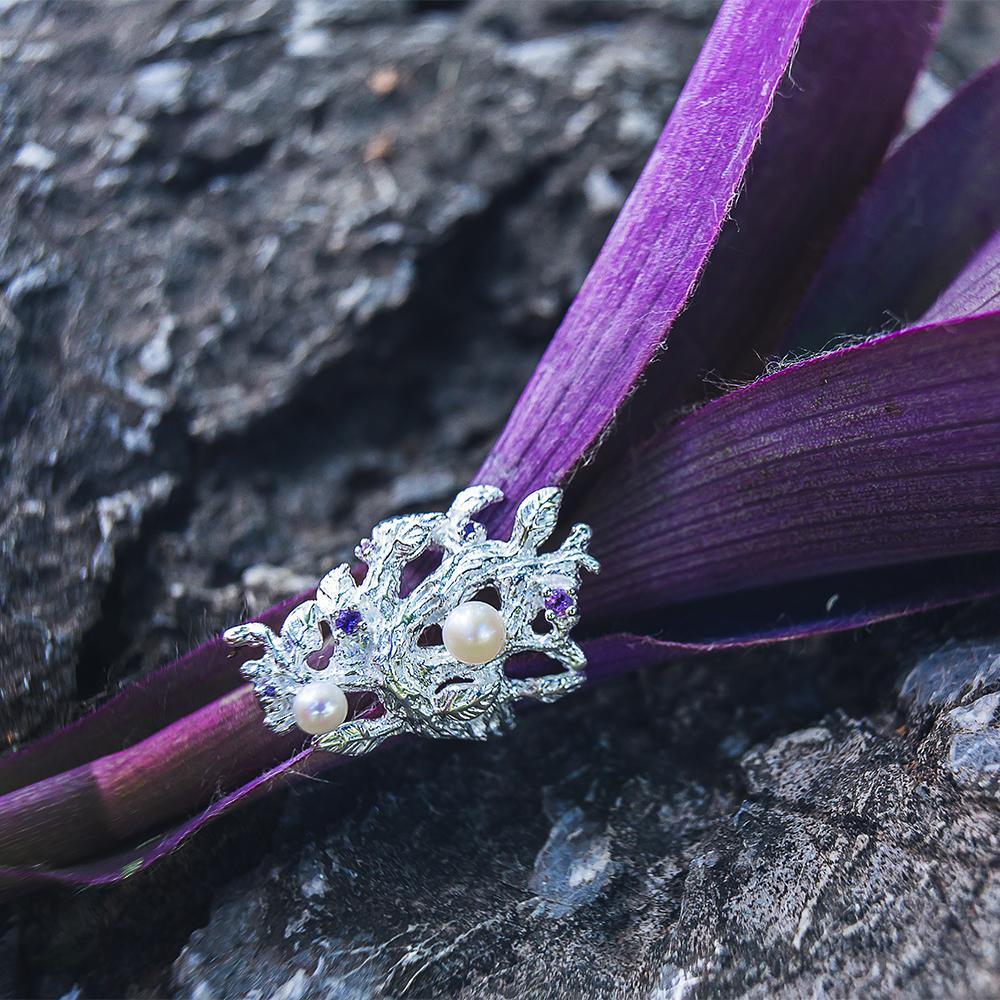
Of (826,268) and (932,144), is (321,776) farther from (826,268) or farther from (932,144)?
(932,144)

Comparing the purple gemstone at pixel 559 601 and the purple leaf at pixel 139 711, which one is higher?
the purple leaf at pixel 139 711

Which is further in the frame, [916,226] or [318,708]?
[916,226]

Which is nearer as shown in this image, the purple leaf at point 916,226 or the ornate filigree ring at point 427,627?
the ornate filigree ring at point 427,627

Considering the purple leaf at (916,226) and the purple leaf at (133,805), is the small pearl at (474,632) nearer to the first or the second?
the purple leaf at (133,805)

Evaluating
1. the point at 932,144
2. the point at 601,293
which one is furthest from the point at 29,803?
the point at 932,144

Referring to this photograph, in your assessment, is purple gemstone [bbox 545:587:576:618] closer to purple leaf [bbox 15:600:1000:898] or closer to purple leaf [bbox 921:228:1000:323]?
purple leaf [bbox 15:600:1000:898]

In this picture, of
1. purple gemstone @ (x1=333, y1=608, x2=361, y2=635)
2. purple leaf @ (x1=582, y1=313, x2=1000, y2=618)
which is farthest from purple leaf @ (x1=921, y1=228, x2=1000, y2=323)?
purple gemstone @ (x1=333, y1=608, x2=361, y2=635)

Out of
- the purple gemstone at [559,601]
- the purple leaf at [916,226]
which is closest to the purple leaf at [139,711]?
the purple gemstone at [559,601]

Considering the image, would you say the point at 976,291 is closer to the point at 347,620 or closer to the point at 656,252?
the point at 656,252

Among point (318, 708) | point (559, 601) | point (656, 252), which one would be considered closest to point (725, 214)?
point (656, 252)
